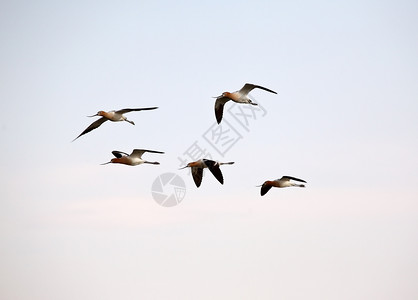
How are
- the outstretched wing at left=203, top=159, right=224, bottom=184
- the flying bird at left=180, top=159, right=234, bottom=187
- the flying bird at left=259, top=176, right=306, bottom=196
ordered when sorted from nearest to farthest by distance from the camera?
the outstretched wing at left=203, top=159, right=224, bottom=184
the flying bird at left=180, top=159, right=234, bottom=187
the flying bird at left=259, top=176, right=306, bottom=196

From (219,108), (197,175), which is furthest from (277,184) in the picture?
(219,108)

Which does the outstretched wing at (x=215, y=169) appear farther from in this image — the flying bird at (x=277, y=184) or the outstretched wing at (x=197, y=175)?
the flying bird at (x=277, y=184)

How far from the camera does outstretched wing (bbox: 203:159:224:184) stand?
19.2m

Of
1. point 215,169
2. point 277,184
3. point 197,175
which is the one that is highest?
point 197,175

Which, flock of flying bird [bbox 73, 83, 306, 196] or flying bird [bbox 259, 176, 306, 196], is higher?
flock of flying bird [bbox 73, 83, 306, 196]

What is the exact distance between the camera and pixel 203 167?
20.6 meters

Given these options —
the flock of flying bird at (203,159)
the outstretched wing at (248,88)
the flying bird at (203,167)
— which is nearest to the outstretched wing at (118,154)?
the flock of flying bird at (203,159)

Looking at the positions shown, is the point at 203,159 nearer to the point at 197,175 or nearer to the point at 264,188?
the point at 197,175

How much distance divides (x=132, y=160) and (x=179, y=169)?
210 centimetres

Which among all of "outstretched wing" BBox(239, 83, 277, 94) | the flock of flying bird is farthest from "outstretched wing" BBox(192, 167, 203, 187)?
"outstretched wing" BBox(239, 83, 277, 94)

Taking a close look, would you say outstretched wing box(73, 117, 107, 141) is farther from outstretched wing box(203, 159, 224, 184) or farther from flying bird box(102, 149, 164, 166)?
outstretched wing box(203, 159, 224, 184)

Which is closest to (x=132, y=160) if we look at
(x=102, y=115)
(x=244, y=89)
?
(x=102, y=115)

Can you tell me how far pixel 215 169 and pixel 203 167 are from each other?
1.18 meters

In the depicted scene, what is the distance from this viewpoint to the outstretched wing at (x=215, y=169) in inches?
757
